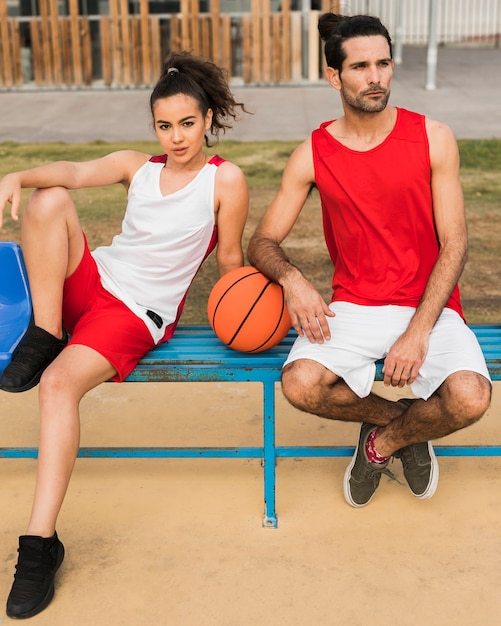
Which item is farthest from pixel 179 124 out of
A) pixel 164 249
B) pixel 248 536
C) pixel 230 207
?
pixel 248 536

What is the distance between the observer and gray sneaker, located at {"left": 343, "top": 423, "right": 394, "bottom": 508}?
11.6 ft

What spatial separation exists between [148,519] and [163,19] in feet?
43.2

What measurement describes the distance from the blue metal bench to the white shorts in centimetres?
9

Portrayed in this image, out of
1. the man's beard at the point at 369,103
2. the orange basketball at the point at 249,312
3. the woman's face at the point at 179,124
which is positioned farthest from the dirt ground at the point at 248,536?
the man's beard at the point at 369,103

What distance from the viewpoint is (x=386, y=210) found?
3564 mm

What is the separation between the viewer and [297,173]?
368 cm

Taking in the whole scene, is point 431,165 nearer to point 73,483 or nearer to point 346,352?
point 346,352

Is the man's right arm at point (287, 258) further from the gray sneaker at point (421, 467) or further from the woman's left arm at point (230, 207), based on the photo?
the gray sneaker at point (421, 467)

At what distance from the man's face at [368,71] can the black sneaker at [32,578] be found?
2.03 metres

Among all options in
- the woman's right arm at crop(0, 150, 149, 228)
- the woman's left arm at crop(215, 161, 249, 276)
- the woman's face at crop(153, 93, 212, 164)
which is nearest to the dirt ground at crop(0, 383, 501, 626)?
the woman's left arm at crop(215, 161, 249, 276)

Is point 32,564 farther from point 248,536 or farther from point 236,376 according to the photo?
point 236,376

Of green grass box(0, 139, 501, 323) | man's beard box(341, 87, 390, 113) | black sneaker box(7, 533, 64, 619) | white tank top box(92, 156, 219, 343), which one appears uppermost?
man's beard box(341, 87, 390, 113)

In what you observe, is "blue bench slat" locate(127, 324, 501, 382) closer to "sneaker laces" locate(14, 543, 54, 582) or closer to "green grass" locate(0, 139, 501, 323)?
"sneaker laces" locate(14, 543, 54, 582)

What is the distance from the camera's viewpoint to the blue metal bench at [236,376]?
3.46 m
